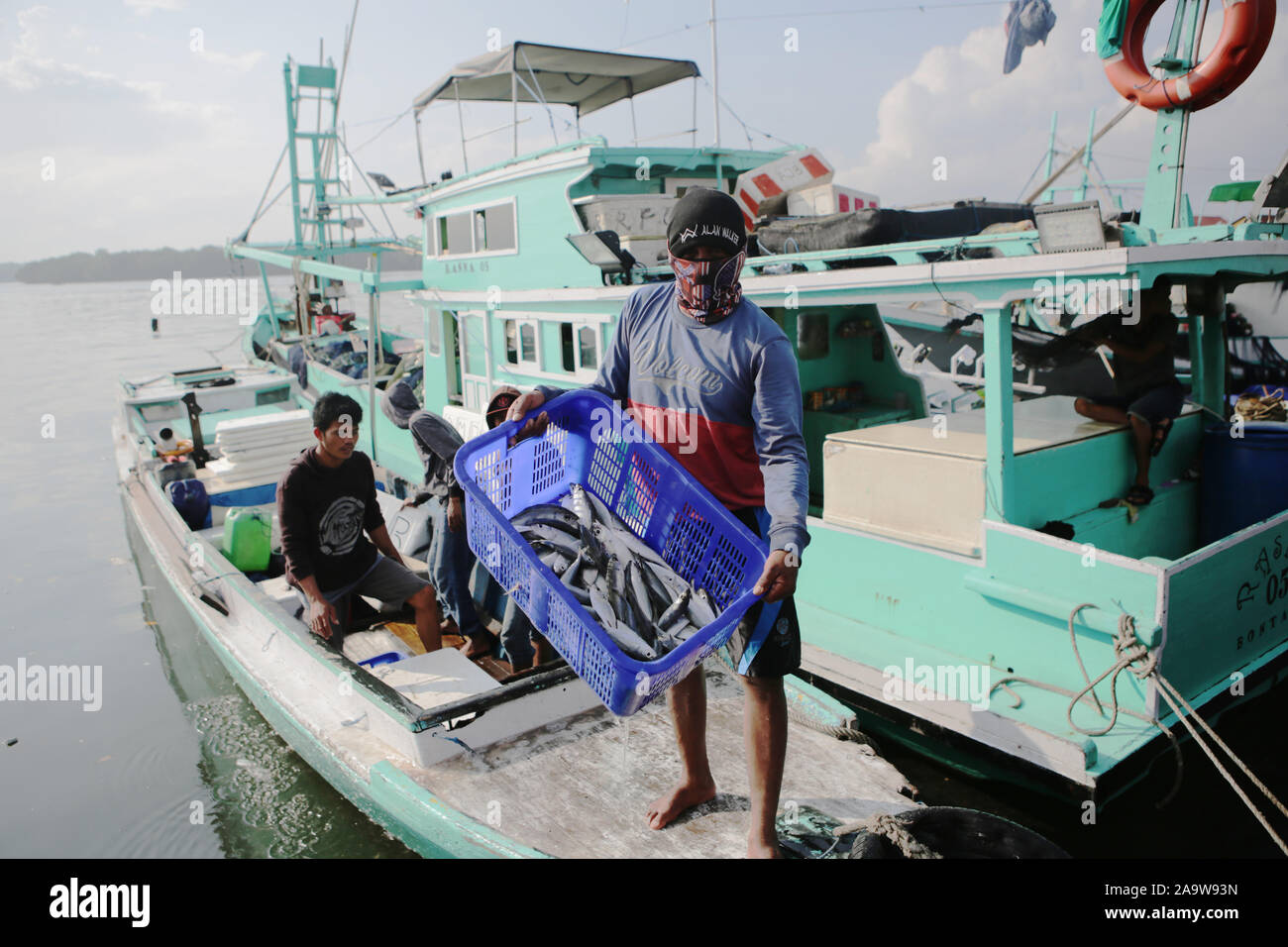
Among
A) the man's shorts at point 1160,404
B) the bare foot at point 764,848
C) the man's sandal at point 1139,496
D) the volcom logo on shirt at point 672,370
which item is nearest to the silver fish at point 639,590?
the volcom logo on shirt at point 672,370

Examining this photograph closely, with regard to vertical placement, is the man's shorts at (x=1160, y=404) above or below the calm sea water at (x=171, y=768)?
above

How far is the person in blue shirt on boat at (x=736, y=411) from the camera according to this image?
8.27 ft

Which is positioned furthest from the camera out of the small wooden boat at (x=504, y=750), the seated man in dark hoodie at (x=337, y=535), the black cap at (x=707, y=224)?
the seated man in dark hoodie at (x=337, y=535)

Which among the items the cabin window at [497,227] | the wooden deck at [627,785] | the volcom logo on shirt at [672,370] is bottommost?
the wooden deck at [627,785]

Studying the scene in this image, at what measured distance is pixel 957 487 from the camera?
16.7ft

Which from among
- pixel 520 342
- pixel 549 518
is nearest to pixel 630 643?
A: pixel 549 518

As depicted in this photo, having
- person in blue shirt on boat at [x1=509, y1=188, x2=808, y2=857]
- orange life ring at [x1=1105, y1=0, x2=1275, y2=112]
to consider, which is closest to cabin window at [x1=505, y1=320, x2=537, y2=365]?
orange life ring at [x1=1105, y1=0, x2=1275, y2=112]

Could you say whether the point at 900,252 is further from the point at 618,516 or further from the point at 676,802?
the point at 676,802

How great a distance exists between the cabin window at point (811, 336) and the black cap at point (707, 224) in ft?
17.6

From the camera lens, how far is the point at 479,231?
938 cm

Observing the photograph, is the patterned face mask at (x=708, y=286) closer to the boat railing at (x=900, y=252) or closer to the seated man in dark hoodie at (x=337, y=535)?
the seated man in dark hoodie at (x=337, y=535)

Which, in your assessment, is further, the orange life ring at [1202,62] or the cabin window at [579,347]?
the cabin window at [579,347]
